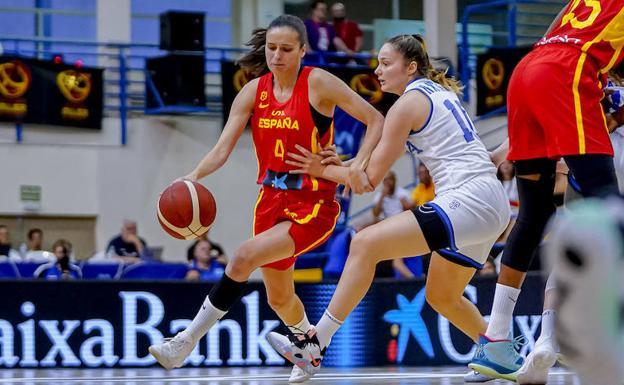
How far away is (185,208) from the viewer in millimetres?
6078

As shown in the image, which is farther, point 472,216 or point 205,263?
point 205,263

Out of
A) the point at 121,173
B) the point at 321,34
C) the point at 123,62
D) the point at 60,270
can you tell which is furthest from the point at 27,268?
the point at 321,34

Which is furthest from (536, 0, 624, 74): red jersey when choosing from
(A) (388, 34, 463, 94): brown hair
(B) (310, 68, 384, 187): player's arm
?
(B) (310, 68, 384, 187): player's arm

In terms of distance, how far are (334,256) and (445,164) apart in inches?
233

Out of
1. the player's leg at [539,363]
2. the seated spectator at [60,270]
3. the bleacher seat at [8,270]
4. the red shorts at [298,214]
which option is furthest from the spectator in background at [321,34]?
the player's leg at [539,363]

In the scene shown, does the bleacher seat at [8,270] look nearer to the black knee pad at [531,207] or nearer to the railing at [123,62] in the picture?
A: the railing at [123,62]

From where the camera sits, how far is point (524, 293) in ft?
31.0

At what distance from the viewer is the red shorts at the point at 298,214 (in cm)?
617

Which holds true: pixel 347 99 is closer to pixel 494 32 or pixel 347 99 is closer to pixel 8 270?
pixel 8 270

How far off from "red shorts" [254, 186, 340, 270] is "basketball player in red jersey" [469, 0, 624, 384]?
1.20 metres

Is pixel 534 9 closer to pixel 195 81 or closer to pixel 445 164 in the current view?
pixel 195 81

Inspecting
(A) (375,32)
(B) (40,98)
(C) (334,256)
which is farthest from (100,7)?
(C) (334,256)

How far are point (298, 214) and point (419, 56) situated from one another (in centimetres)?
101

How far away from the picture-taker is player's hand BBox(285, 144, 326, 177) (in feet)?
19.9
